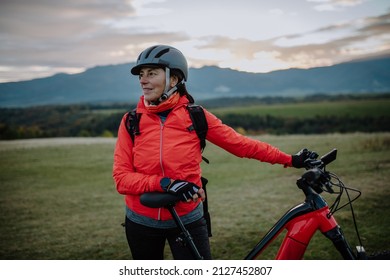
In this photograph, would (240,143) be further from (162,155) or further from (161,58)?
(161,58)

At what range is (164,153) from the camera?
88.4 inches

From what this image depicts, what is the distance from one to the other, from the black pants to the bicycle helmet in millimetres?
1155

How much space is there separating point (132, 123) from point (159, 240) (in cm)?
87

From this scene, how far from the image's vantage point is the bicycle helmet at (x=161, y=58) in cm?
239

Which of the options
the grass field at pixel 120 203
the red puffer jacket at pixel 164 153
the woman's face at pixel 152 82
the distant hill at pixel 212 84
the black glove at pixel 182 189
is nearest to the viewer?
the black glove at pixel 182 189

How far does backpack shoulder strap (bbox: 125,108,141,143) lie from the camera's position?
7.50ft

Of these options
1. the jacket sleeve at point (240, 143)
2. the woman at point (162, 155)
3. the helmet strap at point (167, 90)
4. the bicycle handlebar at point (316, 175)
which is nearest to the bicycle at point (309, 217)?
the bicycle handlebar at point (316, 175)

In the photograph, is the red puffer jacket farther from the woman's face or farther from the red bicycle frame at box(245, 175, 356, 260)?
the red bicycle frame at box(245, 175, 356, 260)

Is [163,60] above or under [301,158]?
above

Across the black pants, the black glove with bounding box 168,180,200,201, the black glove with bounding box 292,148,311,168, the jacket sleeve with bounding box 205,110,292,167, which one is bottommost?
the black pants

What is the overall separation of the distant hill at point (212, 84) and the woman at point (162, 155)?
3661 mm

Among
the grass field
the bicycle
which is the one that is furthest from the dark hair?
the grass field

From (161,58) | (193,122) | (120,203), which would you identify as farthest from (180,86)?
(120,203)

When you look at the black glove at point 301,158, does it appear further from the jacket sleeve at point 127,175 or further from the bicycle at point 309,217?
the jacket sleeve at point 127,175
